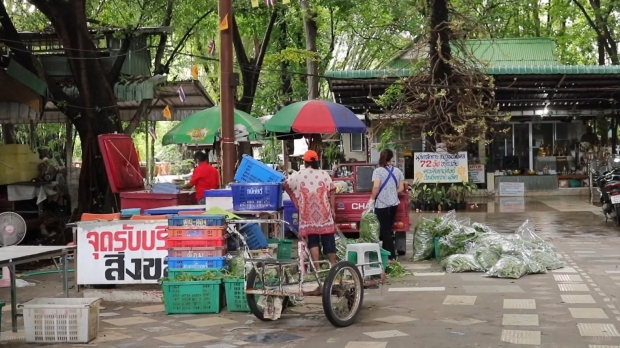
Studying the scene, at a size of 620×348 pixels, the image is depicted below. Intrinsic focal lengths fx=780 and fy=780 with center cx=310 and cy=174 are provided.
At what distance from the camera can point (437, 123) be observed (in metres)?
21.2

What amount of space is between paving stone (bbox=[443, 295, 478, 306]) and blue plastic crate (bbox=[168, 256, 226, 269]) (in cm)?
262

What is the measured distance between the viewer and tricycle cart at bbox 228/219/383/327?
7.71m

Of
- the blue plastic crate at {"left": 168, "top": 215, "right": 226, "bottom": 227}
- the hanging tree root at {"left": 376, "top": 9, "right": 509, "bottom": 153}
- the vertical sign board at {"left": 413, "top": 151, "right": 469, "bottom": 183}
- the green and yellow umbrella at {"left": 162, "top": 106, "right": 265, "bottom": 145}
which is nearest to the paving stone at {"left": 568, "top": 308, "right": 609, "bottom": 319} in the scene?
the blue plastic crate at {"left": 168, "top": 215, "right": 226, "bottom": 227}

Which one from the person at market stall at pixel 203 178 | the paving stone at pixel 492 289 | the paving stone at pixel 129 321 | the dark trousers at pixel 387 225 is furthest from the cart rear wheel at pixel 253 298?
the person at market stall at pixel 203 178

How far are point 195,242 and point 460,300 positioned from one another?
313 cm

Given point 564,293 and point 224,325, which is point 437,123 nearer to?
point 564,293

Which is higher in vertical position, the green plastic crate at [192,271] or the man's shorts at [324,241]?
the man's shorts at [324,241]

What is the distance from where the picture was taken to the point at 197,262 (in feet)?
28.9

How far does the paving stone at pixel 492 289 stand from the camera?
376 inches

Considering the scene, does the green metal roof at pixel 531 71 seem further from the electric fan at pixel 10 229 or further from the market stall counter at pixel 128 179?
the electric fan at pixel 10 229

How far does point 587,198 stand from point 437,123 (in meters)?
6.76

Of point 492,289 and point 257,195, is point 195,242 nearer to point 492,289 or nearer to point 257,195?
point 257,195

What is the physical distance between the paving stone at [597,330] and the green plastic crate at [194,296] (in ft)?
12.4

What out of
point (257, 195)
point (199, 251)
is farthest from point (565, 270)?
point (199, 251)
